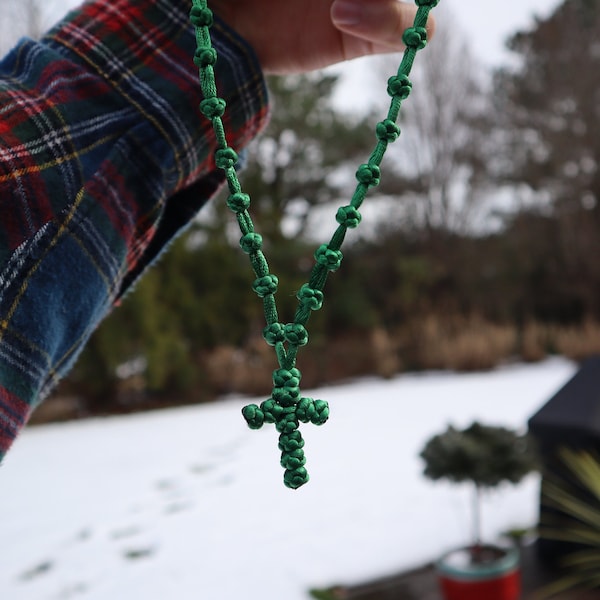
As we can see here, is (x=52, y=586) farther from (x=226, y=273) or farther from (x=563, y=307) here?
(x=563, y=307)

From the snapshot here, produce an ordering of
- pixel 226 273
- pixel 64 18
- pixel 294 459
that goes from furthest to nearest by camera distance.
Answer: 1. pixel 226 273
2. pixel 64 18
3. pixel 294 459

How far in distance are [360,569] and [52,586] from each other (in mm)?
1837

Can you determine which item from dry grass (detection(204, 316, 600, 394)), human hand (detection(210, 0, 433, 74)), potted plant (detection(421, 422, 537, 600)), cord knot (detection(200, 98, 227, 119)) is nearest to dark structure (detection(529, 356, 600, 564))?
potted plant (detection(421, 422, 537, 600))

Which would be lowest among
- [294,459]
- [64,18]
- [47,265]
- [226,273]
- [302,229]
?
[294,459]

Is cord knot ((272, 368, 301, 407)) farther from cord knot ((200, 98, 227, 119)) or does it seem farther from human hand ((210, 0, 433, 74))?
human hand ((210, 0, 433, 74))

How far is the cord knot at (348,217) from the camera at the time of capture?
50cm

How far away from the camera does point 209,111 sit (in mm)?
512

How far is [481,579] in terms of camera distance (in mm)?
2783

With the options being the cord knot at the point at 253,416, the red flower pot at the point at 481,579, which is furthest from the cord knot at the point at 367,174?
the red flower pot at the point at 481,579

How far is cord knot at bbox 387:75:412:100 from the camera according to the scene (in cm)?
52

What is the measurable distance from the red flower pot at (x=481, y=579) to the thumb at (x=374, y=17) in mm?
2753

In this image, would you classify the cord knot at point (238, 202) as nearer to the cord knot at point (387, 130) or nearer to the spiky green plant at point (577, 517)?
the cord knot at point (387, 130)

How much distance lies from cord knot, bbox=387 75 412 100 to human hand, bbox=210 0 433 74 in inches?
9.3

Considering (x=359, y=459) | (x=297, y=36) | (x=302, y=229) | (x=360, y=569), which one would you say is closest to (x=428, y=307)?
(x=302, y=229)
